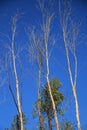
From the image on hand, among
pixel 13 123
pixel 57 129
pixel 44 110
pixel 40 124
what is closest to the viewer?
pixel 57 129

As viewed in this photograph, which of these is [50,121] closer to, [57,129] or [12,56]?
[57,129]

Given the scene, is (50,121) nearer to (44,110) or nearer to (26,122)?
(44,110)

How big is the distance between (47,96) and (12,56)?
626 cm

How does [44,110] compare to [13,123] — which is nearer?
[44,110]

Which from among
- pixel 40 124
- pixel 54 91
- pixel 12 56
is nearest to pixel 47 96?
pixel 54 91

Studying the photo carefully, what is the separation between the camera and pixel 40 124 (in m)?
28.4

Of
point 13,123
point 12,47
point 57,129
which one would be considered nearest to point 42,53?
point 12,47

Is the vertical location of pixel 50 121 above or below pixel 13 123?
below

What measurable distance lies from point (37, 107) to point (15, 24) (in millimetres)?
7739

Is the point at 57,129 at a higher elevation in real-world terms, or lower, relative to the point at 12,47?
lower

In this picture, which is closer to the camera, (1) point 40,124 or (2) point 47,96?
(1) point 40,124

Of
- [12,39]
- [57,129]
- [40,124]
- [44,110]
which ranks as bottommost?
[57,129]

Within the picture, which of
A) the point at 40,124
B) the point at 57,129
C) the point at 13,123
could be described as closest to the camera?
the point at 57,129

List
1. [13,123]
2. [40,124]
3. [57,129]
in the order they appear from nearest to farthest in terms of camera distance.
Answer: [57,129]
[40,124]
[13,123]
